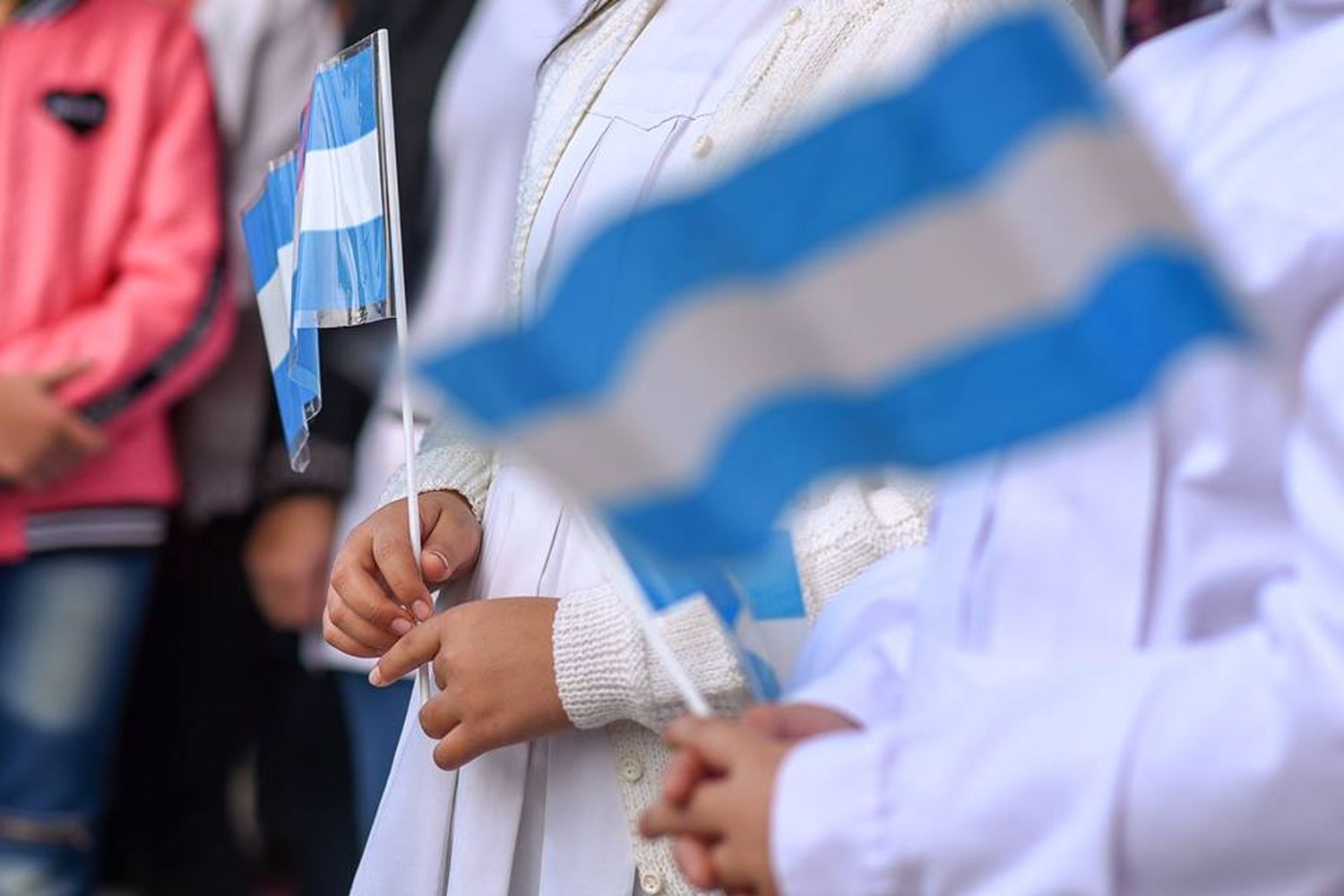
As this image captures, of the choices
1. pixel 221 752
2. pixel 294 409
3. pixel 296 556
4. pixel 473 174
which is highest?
pixel 473 174

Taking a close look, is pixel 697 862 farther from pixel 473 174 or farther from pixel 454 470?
pixel 473 174

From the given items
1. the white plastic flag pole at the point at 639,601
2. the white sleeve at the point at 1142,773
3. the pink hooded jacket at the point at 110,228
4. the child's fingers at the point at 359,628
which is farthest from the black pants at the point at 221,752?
the white sleeve at the point at 1142,773

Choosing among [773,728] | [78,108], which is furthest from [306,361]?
[78,108]

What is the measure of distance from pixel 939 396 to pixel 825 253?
0.24ft

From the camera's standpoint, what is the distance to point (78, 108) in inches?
90.2

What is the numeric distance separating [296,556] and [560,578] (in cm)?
101

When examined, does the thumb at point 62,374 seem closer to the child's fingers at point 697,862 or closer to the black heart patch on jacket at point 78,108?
the black heart patch on jacket at point 78,108

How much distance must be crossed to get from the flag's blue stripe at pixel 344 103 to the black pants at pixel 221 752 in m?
1.13

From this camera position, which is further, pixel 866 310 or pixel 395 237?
pixel 395 237

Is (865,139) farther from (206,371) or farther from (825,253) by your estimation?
→ (206,371)

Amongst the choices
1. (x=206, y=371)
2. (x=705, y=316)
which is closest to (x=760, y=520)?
(x=705, y=316)

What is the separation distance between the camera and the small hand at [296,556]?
2.26m

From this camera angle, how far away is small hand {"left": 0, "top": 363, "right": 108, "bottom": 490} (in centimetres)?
218

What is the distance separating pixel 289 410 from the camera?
54.3 inches
